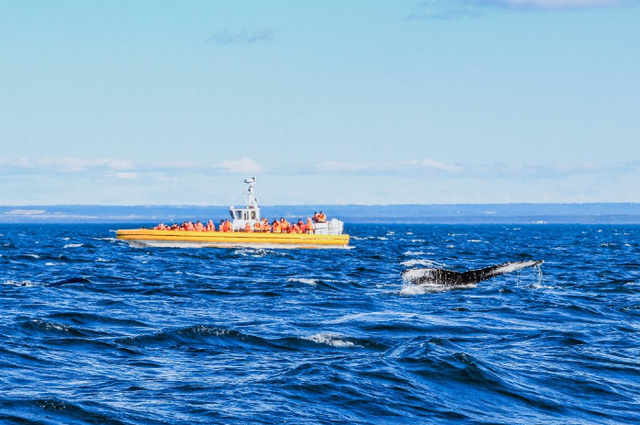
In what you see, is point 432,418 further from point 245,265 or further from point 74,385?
point 245,265

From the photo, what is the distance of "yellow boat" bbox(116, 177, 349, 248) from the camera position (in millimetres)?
66812

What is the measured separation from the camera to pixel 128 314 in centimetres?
2348

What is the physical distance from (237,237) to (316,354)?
49163mm

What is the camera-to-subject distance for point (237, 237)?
218 feet

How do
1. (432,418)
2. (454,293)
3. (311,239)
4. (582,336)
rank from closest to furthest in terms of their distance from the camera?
(432,418) → (582,336) → (454,293) → (311,239)

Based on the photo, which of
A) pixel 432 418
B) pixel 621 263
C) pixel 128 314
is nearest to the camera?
pixel 432 418

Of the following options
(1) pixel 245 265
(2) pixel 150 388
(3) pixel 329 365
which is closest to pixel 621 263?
(1) pixel 245 265

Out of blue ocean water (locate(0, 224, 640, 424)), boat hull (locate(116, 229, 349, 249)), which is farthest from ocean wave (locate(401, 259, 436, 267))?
blue ocean water (locate(0, 224, 640, 424))

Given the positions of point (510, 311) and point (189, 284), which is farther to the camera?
point (189, 284)

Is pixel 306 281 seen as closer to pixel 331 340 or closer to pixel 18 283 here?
pixel 18 283

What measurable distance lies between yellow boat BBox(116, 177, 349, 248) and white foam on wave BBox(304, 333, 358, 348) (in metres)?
46.9

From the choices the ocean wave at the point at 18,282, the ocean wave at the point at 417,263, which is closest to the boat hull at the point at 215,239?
the ocean wave at the point at 417,263

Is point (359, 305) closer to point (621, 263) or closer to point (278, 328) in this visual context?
point (278, 328)

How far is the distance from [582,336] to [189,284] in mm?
17257
